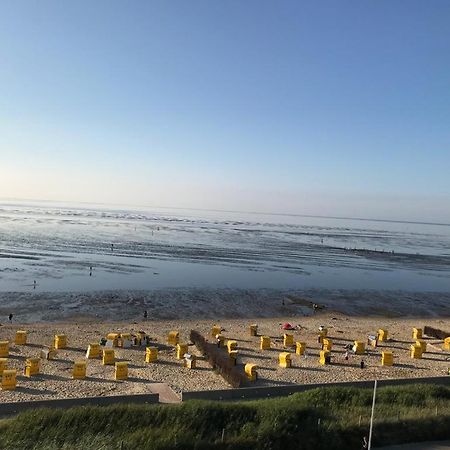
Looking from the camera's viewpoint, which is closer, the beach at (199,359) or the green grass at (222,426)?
the green grass at (222,426)

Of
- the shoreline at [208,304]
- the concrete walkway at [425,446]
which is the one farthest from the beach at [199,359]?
the concrete walkway at [425,446]

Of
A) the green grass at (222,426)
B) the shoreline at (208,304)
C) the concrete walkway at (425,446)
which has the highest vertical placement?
the green grass at (222,426)

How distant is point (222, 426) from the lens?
1155 cm

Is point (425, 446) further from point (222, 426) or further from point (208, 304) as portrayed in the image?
point (208, 304)

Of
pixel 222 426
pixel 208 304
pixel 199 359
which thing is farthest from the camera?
pixel 208 304

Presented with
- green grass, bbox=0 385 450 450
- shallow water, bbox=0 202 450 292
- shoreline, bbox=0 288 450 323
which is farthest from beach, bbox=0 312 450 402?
shallow water, bbox=0 202 450 292

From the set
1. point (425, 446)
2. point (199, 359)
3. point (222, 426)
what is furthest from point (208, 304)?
point (425, 446)

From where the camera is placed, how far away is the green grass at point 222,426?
10.4 m

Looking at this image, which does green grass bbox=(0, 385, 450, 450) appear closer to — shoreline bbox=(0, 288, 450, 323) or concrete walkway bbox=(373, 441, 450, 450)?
concrete walkway bbox=(373, 441, 450, 450)

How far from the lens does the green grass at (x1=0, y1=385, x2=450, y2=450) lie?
10414 mm

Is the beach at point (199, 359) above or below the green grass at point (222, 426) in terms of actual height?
below

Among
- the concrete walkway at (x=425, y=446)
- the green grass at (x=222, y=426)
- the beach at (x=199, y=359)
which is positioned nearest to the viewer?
the green grass at (x=222, y=426)

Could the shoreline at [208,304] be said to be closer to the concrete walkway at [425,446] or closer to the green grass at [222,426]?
the green grass at [222,426]

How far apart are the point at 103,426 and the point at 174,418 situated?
66.6 inches
